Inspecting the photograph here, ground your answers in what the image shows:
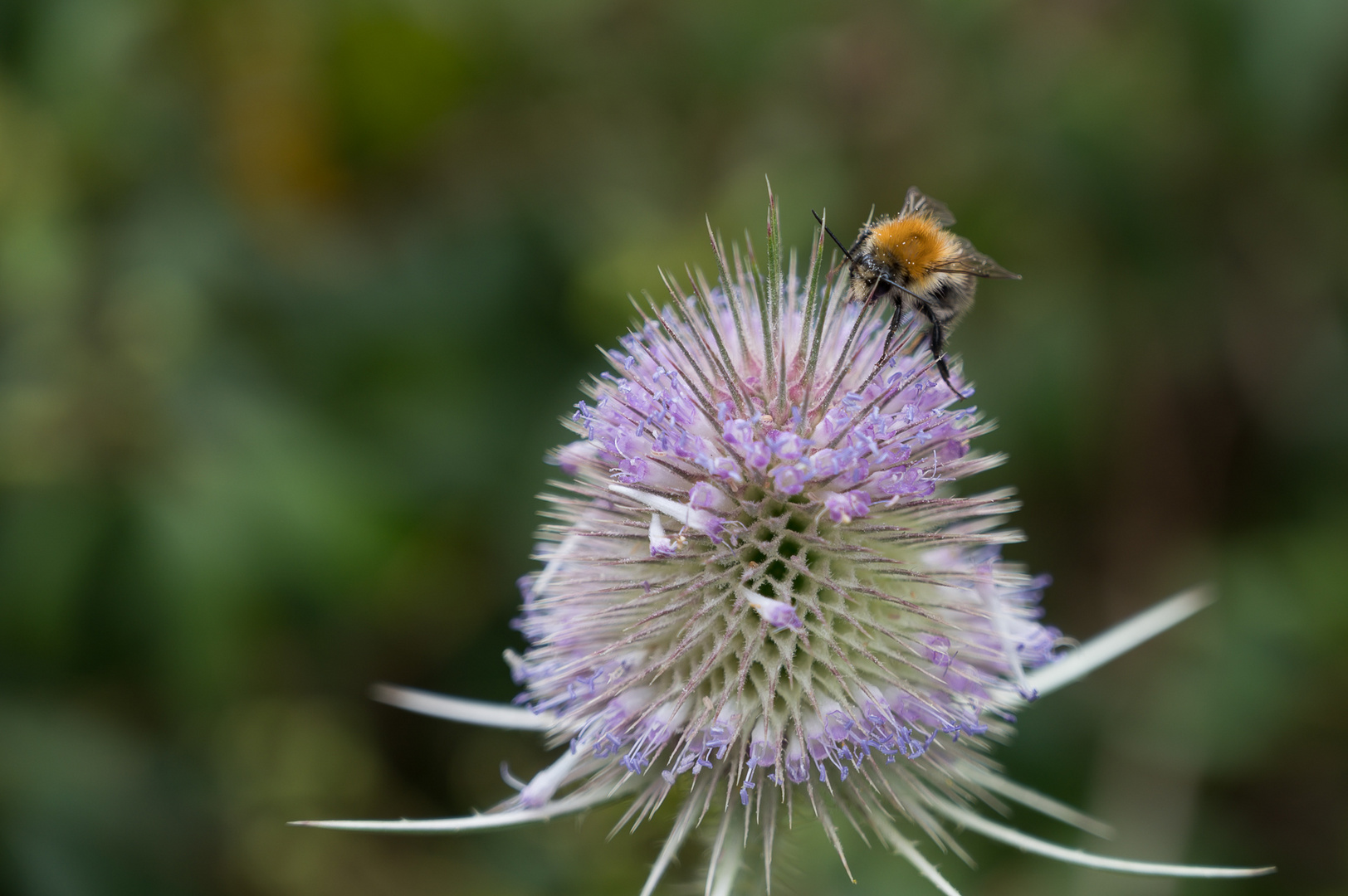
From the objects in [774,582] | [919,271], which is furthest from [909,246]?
[774,582]

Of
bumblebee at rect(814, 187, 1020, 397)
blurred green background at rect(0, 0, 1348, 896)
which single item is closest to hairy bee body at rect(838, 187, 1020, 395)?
bumblebee at rect(814, 187, 1020, 397)

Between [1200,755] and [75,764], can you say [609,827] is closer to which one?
[75,764]

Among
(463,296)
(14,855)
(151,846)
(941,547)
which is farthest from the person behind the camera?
(463,296)

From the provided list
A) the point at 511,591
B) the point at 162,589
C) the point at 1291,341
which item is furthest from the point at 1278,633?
the point at 162,589

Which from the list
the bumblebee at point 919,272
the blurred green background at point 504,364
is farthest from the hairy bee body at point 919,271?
the blurred green background at point 504,364

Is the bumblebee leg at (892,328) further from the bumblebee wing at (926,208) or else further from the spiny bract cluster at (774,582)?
the bumblebee wing at (926,208)

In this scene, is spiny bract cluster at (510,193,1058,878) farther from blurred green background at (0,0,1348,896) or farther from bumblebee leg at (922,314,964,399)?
blurred green background at (0,0,1348,896)

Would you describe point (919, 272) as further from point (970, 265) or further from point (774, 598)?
Answer: point (774, 598)
